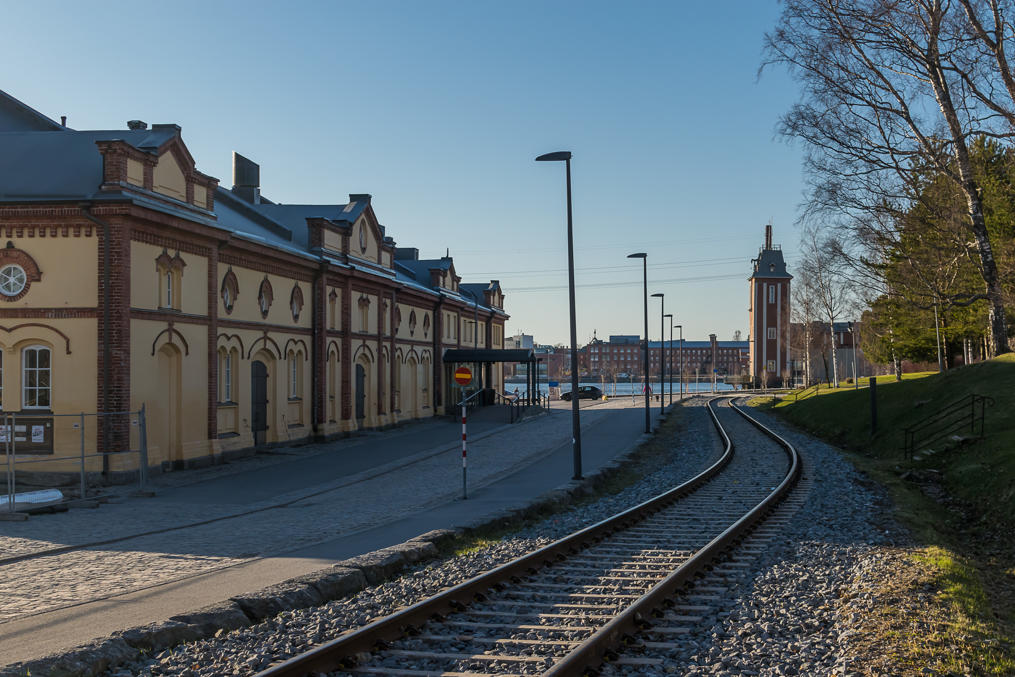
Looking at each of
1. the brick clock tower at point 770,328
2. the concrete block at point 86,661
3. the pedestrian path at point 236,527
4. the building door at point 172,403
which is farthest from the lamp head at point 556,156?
the brick clock tower at point 770,328

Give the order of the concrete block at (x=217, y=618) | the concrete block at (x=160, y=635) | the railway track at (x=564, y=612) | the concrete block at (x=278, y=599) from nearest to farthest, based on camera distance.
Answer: the railway track at (x=564, y=612) < the concrete block at (x=160, y=635) < the concrete block at (x=217, y=618) < the concrete block at (x=278, y=599)

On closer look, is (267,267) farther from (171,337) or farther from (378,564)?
(378,564)

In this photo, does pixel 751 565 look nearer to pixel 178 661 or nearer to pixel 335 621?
pixel 335 621

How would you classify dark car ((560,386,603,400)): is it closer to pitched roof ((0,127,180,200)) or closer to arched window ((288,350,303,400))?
arched window ((288,350,303,400))

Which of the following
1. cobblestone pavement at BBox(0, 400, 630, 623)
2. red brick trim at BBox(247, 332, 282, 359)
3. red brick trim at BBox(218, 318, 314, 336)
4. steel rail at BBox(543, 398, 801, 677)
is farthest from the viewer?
red brick trim at BBox(247, 332, 282, 359)

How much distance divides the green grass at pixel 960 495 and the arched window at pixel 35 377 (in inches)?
705

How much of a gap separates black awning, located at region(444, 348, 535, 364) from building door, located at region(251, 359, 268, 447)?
1940cm

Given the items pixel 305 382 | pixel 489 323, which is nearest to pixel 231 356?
pixel 305 382

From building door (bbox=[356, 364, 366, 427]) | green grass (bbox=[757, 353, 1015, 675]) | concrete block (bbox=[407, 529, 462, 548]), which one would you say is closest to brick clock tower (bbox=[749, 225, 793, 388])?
green grass (bbox=[757, 353, 1015, 675])

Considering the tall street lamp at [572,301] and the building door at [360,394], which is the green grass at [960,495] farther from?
the building door at [360,394]

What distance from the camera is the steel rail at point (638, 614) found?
631 centimetres

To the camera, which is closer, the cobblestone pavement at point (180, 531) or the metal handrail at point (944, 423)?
the cobblestone pavement at point (180, 531)

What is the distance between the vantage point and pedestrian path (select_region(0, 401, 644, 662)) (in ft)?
29.2

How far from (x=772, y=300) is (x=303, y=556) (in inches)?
3861
